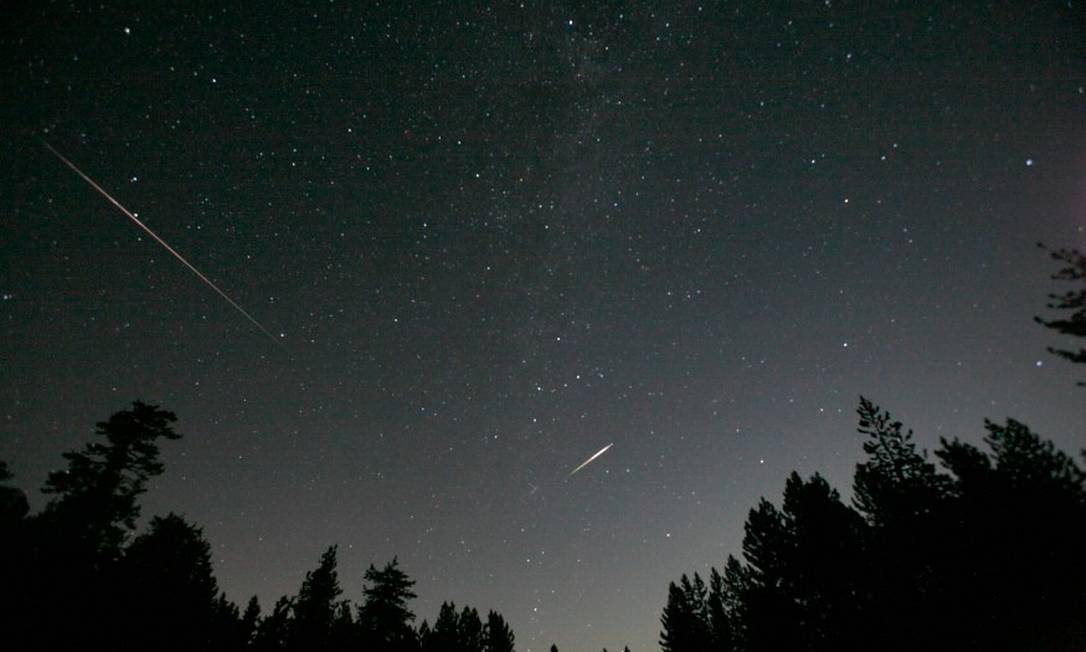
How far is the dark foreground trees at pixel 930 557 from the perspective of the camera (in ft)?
59.4

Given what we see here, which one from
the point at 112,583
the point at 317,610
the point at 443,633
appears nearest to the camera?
the point at 112,583

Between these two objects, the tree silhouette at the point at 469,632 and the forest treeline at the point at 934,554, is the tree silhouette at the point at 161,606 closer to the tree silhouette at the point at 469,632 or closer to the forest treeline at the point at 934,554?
the forest treeline at the point at 934,554

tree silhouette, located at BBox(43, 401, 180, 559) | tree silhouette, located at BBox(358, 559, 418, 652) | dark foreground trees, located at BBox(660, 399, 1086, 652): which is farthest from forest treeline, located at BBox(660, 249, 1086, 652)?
tree silhouette, located at BBox(43, 401, 180, 559)

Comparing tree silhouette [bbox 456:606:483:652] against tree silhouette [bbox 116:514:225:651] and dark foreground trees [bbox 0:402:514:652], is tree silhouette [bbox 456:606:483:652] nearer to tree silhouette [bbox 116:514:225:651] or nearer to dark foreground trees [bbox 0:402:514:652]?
dark foreground trees [bbox 0:402:514:652]

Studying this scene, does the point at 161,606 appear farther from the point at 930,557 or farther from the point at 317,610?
the point at 930,557

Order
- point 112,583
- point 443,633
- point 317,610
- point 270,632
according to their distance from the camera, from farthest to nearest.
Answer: point 443,633, point 317,610, point 270,632, point 112,583

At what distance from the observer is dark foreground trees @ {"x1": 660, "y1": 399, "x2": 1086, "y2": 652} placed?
59.4 feet

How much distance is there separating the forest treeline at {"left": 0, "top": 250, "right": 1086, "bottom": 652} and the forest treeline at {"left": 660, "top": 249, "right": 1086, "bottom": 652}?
6 cm

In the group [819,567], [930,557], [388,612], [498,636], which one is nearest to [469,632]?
[498,636]

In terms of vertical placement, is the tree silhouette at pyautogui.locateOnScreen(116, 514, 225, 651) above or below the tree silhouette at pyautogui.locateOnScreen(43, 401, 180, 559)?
below

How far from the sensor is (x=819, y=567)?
2489 cm

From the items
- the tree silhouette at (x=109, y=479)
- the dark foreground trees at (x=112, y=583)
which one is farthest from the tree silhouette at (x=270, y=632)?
the tree silhouette at (x=109, y=479)

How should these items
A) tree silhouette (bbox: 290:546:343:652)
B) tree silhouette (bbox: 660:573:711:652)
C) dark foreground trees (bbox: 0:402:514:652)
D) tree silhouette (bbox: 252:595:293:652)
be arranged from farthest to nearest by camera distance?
tree silhouette (bbox: 660:573:711:652)
tree silhouette (bbox: 290:546:343:652)
tree silhouette (bbox: 252:595:293:652)
dark foreground trees (bbox: 0:402:514:652)

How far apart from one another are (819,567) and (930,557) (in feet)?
17.7
